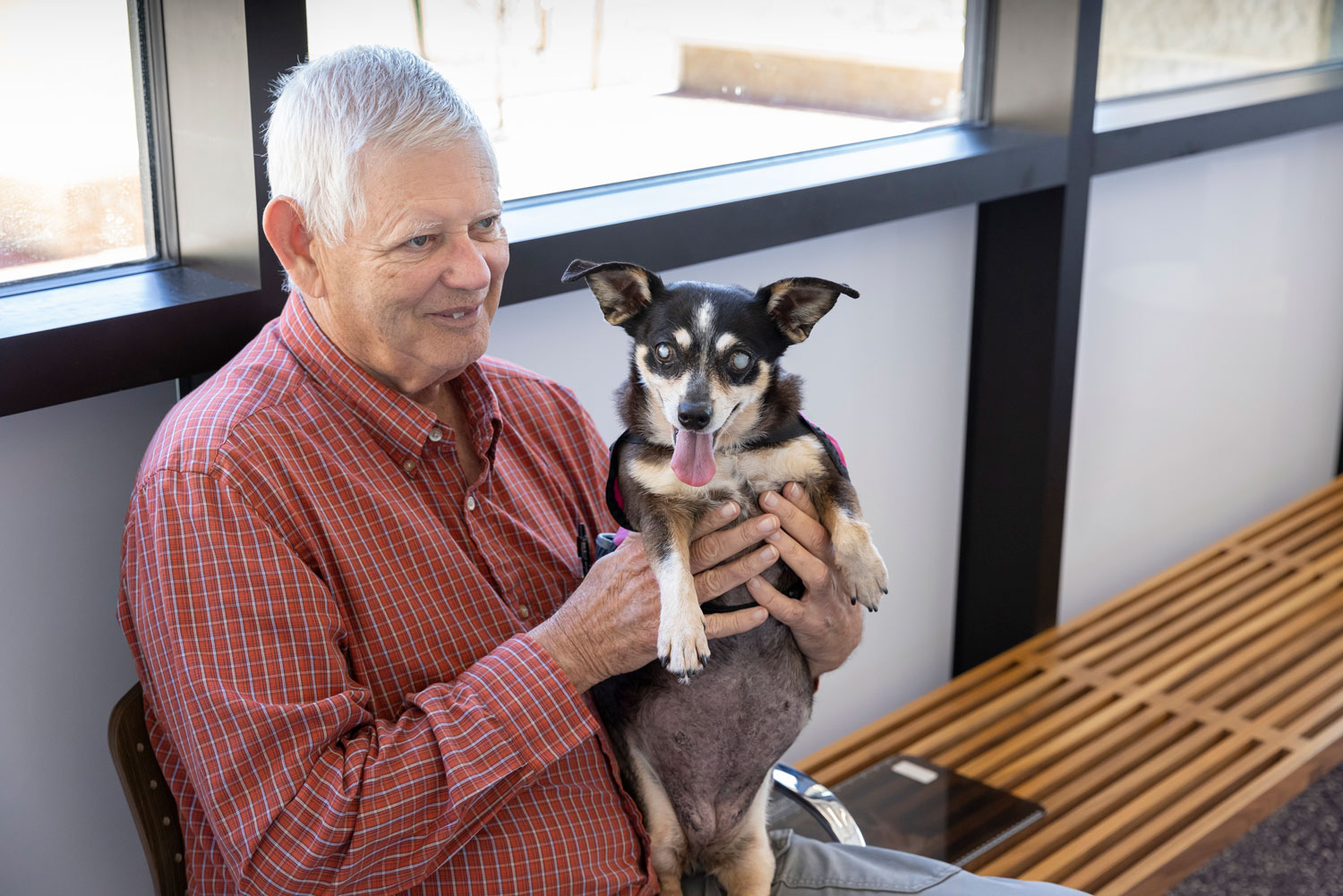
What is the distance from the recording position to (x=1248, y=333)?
3818mm

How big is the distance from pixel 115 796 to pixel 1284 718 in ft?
7.90

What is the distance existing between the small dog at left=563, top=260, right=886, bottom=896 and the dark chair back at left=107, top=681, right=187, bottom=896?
1.87 feet

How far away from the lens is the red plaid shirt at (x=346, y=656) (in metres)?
1.31

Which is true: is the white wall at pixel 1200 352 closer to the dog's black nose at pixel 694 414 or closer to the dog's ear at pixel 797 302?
the dog's ear at pixel 797 302

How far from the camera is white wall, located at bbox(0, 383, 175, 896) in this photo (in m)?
1.61

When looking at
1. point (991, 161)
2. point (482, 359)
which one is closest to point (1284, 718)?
point (991, 161)

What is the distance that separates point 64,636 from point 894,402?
1853 mm

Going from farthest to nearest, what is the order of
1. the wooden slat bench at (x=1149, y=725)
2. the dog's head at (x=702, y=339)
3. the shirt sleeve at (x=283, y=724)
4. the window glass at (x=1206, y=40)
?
the window glass at (x=1206, y=40) < the wooden slat bench at (x=1149, y=725) < the dog's head at (x=702, y=339) < the shirt sleeve at (x=283, y=724)

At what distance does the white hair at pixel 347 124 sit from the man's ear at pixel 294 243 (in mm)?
14

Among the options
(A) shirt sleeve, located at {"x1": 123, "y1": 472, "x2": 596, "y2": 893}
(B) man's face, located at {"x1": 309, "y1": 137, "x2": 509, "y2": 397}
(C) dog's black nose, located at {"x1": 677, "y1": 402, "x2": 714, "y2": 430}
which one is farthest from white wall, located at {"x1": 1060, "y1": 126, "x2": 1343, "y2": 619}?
(A) shirt sleeve, located at {"x1": 123, "y1": 472, "x2": 596, "y2": 893}

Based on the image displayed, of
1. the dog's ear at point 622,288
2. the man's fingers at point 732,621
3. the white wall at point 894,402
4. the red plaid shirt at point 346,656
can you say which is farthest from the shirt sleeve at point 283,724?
the white wall at point 894,402

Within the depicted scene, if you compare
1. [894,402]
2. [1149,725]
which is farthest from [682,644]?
[1149,725]

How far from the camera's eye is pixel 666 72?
2438 millimetres

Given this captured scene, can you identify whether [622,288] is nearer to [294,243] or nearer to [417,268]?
[417,268]
